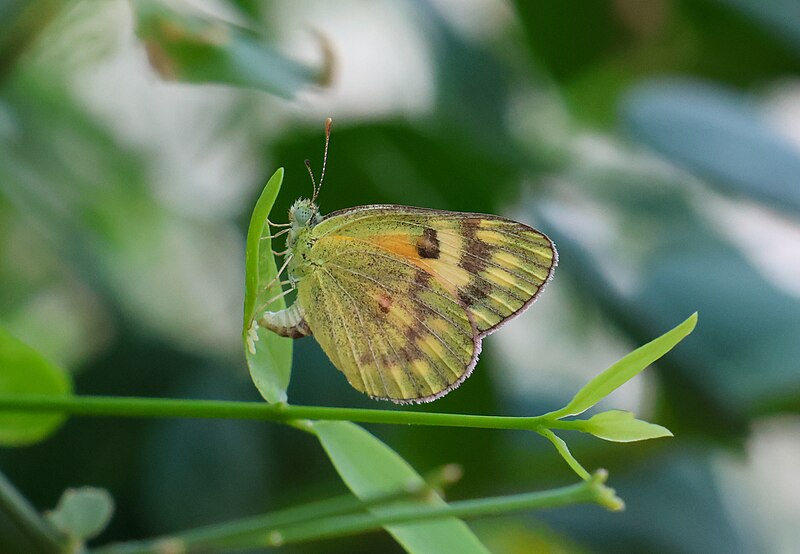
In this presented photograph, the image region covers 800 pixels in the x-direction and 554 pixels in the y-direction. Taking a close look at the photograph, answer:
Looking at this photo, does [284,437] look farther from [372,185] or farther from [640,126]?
[640,126]

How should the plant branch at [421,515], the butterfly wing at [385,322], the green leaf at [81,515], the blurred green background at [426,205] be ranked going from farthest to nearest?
1. the blurred green background at [426,205]
2. the butterfly wing at [385,322]
3. the green leaf at [81,515]
4. the plant branch at [421,515]

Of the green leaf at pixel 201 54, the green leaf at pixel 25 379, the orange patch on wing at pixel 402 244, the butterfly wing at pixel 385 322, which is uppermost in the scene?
the green leaf at pixel 201 54

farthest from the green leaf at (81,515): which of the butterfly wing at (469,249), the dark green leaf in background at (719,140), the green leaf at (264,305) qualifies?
the dark green leaf in background at (719,140)

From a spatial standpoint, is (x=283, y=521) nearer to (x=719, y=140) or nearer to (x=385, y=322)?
(x=385, y=322)

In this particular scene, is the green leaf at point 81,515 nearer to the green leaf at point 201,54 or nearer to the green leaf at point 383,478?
the green leaf at point 383,478

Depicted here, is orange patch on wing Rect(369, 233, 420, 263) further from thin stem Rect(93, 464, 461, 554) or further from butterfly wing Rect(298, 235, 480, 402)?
thin stem Rect(93, 464, 461, 554)

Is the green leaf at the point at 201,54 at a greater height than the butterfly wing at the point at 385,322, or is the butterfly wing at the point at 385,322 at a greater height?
the green leaf at the point at 201,54
